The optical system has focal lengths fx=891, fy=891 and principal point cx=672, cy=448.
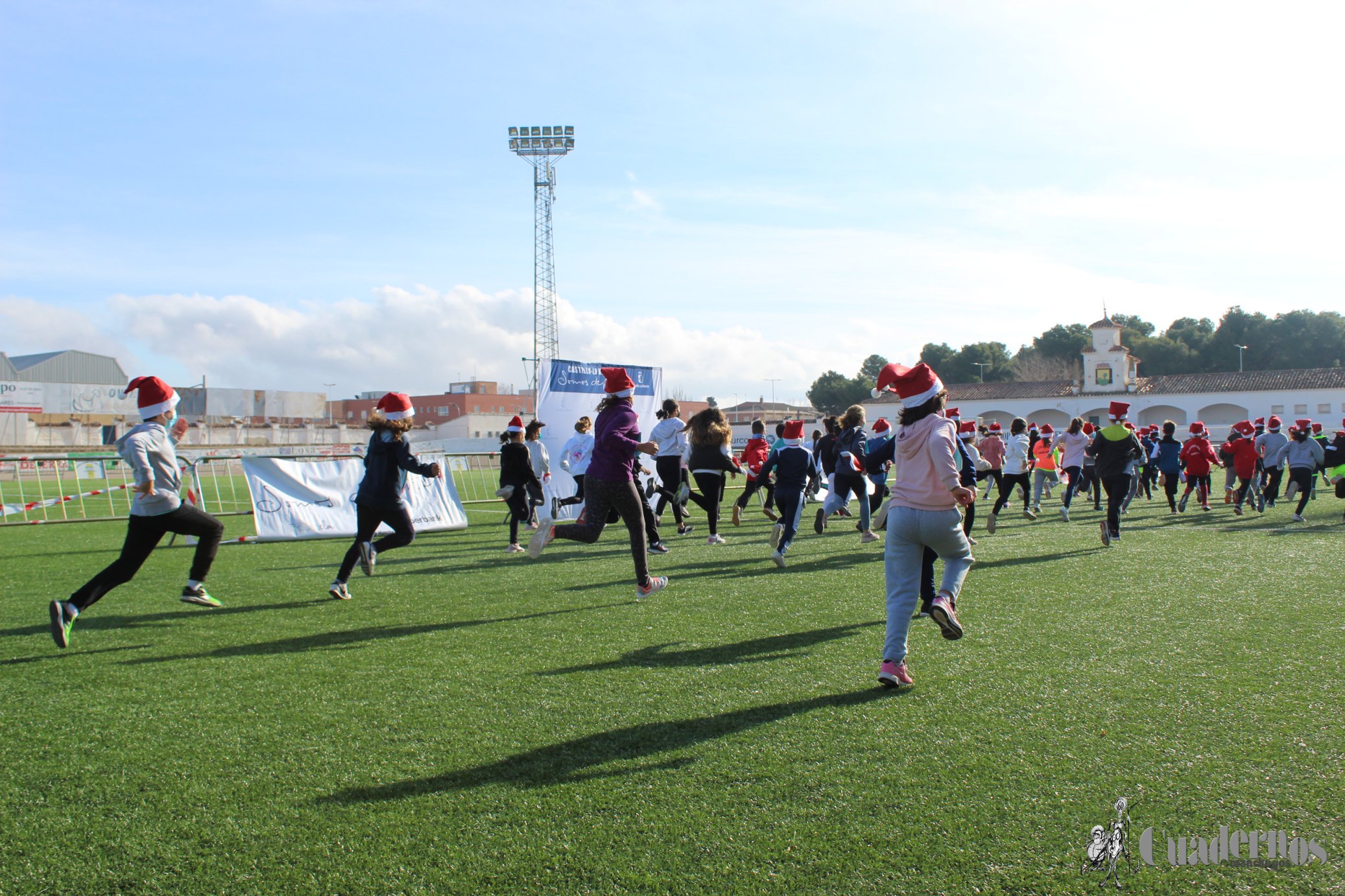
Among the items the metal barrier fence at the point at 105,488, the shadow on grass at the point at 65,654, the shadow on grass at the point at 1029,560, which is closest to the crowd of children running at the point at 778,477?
the shadow on grass at the point at 65,654

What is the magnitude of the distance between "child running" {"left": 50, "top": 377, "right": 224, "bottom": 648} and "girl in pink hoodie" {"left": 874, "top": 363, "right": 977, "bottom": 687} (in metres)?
5.15

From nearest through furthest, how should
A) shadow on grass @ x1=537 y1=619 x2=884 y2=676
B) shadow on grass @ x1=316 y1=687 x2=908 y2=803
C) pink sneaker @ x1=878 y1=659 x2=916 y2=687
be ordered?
shadow on grass @ x1=316 y1=687 x2=908 y2=803 → pink sneaker @ x1=878 y1=659 x2=916 y2=687 → shadow on grass @ x1=537 y1=619 x2=884 y2=676

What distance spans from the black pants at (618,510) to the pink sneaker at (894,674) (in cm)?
274

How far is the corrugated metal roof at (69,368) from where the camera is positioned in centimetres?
7944

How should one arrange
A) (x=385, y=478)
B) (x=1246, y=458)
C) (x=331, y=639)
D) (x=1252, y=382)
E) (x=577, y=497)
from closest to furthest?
(x=331, y=639)
(x=385, y=478)
(x=577, y=497)
(x=1246, y=458)
(x=1252, y=382)

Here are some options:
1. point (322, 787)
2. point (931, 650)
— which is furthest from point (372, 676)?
point (931, 650)

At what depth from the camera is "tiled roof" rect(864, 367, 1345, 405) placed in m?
64.1

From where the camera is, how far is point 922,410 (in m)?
5.10

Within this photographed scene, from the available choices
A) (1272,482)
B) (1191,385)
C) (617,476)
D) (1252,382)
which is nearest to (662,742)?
(617,476)

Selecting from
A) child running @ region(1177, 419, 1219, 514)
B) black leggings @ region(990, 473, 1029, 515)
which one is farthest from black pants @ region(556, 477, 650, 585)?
child running @ region(1177, 419, 1219, 514)

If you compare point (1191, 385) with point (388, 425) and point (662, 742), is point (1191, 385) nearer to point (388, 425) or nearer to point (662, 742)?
point (388, 425)

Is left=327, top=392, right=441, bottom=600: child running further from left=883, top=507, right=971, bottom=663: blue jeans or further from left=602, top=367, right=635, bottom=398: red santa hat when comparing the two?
left=883, top=507, right=971, bottom=663: blue jeans

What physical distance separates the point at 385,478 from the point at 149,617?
7.24ft

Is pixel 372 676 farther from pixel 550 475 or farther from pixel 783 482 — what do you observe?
pixel 550 475
